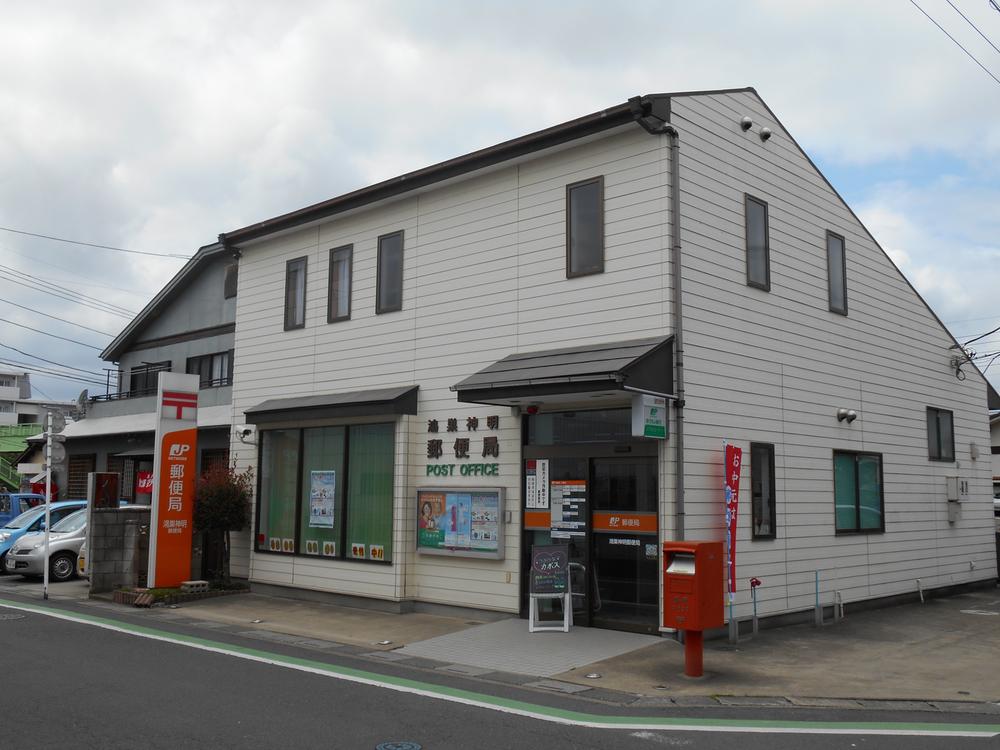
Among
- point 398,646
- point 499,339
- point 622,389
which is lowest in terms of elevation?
point 398,646

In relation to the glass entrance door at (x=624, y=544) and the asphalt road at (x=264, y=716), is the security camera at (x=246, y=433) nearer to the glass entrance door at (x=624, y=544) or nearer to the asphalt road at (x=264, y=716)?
the asphalt road at (x=264, y=716)

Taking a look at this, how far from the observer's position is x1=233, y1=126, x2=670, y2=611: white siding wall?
1219cm

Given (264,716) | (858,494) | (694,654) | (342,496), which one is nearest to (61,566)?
(342,496)

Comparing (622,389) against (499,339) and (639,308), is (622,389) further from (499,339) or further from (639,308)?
(499,339)

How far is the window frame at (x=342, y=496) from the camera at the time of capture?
48.2 feet

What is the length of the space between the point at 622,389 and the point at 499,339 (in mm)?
3501

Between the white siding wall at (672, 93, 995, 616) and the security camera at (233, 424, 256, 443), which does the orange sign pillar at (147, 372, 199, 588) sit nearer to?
the security camera at (233, 424, 256, 443)

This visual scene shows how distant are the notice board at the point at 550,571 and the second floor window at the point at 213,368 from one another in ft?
55.1

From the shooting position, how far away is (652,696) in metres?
8.81

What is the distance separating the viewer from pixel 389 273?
15.7 meters

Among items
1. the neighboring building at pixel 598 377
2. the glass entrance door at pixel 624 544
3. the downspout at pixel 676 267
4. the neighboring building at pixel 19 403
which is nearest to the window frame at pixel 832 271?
the neighboring building at pixel 598 377

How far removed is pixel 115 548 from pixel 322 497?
13.2 ft

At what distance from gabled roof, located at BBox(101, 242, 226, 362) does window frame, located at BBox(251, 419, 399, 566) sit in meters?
10.9

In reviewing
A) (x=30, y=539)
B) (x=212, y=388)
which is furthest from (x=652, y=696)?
(x=212, y=388)
